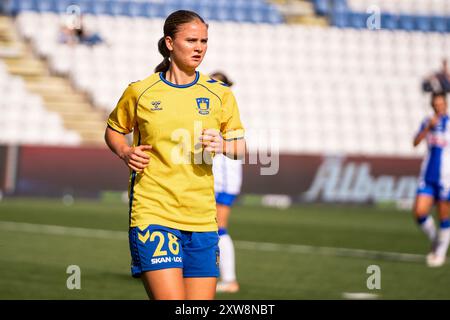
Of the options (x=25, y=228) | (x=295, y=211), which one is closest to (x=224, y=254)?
(x=25, y=228)

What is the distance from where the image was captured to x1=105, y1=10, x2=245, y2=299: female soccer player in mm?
5398

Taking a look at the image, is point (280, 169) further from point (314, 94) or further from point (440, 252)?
point (440, 252)

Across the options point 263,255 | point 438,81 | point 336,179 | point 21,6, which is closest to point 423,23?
point 438,81

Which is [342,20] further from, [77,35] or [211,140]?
[211,140]

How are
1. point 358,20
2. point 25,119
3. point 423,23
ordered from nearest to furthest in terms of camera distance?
point 25,119 < point 358,20 < point 423,23

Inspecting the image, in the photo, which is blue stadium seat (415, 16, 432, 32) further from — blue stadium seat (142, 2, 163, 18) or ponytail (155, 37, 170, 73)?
ponytail (155, 37, 170, 73)

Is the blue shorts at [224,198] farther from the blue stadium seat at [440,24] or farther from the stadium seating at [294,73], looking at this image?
the blue stadium seat at [440,24]

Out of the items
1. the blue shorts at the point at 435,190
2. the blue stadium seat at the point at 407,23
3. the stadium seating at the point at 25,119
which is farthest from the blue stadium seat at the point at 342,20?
the blue shorts at the point at 435,190

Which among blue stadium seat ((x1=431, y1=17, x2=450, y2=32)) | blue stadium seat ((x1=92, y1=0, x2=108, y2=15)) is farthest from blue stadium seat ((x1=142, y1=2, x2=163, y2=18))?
blue stadium seat ((x1=431, y1=17, x2=450, y2=32))

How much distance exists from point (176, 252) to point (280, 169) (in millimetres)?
18929

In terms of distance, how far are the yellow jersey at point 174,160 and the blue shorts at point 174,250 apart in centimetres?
5

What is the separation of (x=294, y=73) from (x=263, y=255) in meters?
16.3

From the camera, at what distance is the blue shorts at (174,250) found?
536 centimetres

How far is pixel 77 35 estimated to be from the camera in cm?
2753
